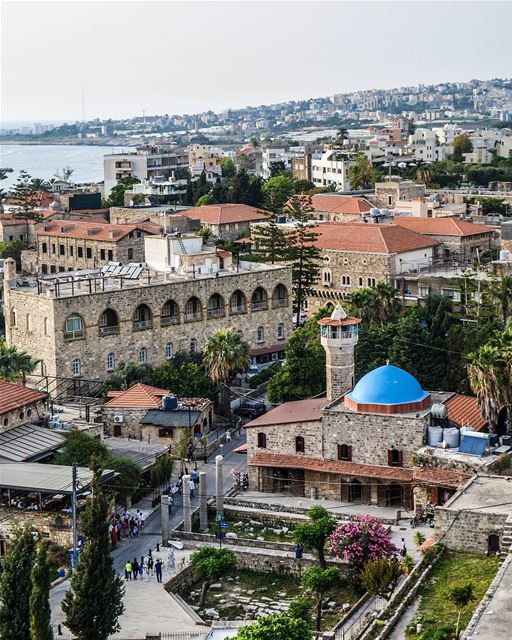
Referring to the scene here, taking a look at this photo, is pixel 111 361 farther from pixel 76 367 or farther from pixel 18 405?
pixel 18 405

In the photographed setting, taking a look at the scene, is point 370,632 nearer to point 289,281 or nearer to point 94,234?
point 289,281

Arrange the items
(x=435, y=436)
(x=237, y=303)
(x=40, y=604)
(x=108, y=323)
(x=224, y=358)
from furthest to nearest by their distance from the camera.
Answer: (x=237, y=303)
(x=108, y=323)
(x=224, y=358)
(x=435, y=436)
(x=40, y=604)

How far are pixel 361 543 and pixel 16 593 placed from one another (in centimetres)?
889

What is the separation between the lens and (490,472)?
3550 centimetres

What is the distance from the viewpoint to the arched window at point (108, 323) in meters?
50.7

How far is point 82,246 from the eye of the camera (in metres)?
79.1

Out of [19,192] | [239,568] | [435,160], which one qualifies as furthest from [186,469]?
[435,160]

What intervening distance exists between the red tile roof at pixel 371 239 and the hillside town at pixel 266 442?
0.60ft

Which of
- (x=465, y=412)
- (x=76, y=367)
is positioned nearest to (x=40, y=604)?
(x=465, y=412)

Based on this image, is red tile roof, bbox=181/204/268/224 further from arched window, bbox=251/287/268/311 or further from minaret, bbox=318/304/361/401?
minaret, bbox=318/304/361/401

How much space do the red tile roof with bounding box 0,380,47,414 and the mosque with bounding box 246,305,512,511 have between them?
699cm

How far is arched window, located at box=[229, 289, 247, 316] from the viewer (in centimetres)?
5575

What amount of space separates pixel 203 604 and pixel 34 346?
69.6ft

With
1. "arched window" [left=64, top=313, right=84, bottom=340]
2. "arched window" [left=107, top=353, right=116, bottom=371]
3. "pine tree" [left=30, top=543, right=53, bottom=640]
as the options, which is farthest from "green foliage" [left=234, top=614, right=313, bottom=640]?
"arched window" [left=107, top=353, right=116, bottom=371]
